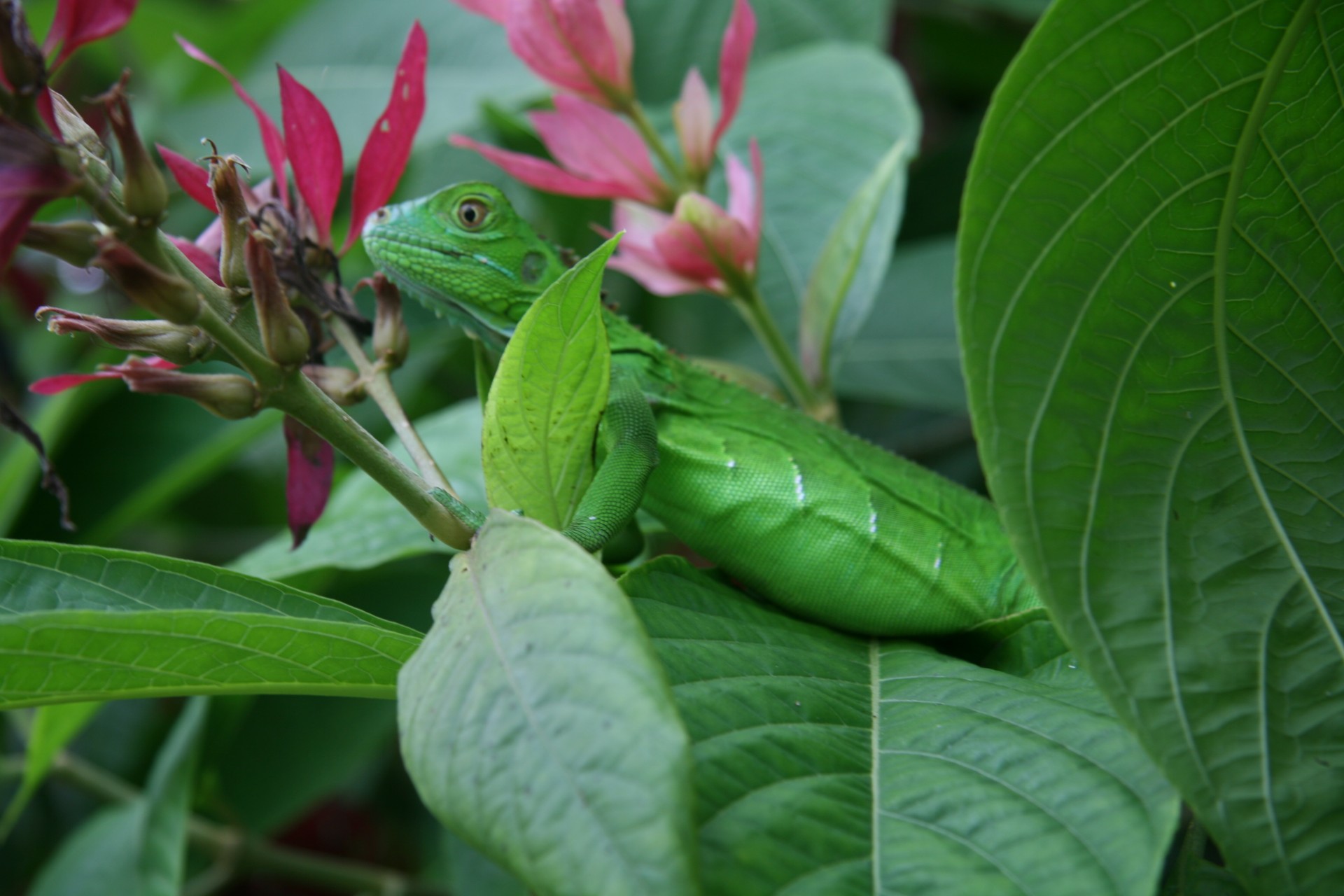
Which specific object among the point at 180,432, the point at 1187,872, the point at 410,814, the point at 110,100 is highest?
the point at 110,100

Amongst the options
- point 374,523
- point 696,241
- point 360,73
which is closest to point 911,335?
point 696,241

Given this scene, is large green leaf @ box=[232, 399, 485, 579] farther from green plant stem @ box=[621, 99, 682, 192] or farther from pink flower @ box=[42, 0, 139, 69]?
pink flower @ box=[42, 0, 139, 69]

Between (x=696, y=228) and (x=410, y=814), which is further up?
(x=696, y=228)

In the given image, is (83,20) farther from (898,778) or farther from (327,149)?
(898,778)

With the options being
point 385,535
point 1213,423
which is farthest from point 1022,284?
point 385,535

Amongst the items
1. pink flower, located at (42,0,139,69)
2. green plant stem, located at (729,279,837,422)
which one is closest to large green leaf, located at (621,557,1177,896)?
green plant stem, located at (729,279,837,422)

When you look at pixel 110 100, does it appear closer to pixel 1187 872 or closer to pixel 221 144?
pixel 1187 872
